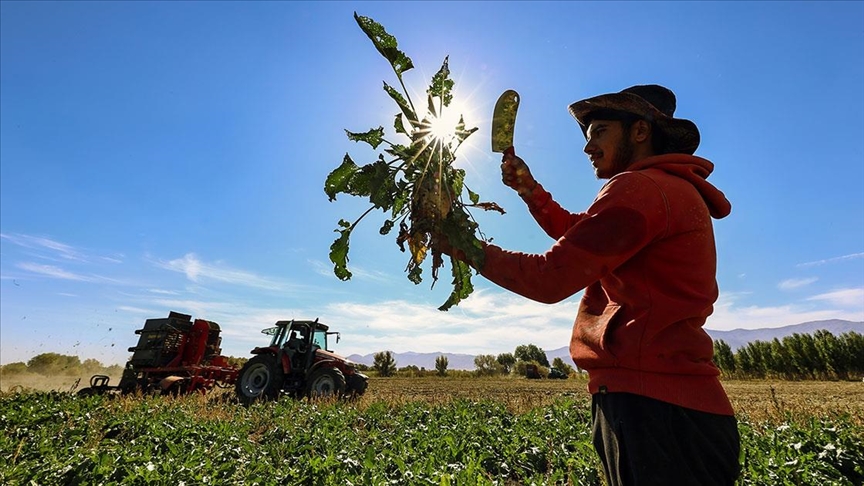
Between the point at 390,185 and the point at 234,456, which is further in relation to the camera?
the point at 234,456

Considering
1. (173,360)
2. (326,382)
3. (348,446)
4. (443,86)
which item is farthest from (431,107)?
(173,360)

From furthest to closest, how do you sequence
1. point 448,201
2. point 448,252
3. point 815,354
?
point 815,354 → point 448,201 → point 448,252

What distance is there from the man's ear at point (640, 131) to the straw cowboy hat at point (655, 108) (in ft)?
0.09

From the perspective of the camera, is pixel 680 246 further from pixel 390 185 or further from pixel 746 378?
pixel 746 378

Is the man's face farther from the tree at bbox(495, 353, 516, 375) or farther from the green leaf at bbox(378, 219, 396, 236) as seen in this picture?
the tree at bbox(495, 353, 516, 375)

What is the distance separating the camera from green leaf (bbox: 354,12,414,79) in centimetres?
221

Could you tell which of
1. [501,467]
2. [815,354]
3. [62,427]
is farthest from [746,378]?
[62,427]

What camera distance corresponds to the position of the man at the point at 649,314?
142 cm

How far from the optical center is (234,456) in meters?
5.39

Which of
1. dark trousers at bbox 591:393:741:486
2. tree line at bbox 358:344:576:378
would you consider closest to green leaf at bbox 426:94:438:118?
dark trousers at bbox 591:393:741:486

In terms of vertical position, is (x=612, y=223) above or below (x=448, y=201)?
below

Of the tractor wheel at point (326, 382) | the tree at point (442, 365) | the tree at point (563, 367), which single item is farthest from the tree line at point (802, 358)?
the tractor wheel at point (326, 382)

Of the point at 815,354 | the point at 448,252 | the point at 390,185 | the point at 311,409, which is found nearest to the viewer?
the point at 448,252

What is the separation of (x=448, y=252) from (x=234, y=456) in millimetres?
5373
